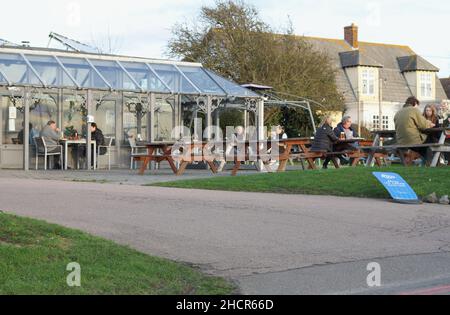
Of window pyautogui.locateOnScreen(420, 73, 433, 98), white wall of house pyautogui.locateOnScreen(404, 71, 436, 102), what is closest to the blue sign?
white wall of house pyautogui.locateOnScreen(404, 71, 436, 102)

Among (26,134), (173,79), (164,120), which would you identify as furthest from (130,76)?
(26,134)

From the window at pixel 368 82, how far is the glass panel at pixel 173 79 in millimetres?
39279

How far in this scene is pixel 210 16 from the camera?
5100cm

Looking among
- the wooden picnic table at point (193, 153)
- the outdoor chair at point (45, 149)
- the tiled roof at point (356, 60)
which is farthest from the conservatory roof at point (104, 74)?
the tiled roof at point (356, 60)

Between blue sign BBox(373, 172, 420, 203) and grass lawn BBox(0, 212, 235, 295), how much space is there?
731cm

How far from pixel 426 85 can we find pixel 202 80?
45334 mm

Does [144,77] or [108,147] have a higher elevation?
[144,77]

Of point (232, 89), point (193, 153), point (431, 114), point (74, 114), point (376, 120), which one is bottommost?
point (193, 153)

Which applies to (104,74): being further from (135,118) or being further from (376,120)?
(376,120)

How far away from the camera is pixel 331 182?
54.0 ft

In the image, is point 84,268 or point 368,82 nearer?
point 84,268

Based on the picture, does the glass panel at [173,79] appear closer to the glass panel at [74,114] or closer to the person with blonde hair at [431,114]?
the glass panel at [74,114]

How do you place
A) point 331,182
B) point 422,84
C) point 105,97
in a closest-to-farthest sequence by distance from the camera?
1. point 331,182
2. point 105,97
3. point 422,84
